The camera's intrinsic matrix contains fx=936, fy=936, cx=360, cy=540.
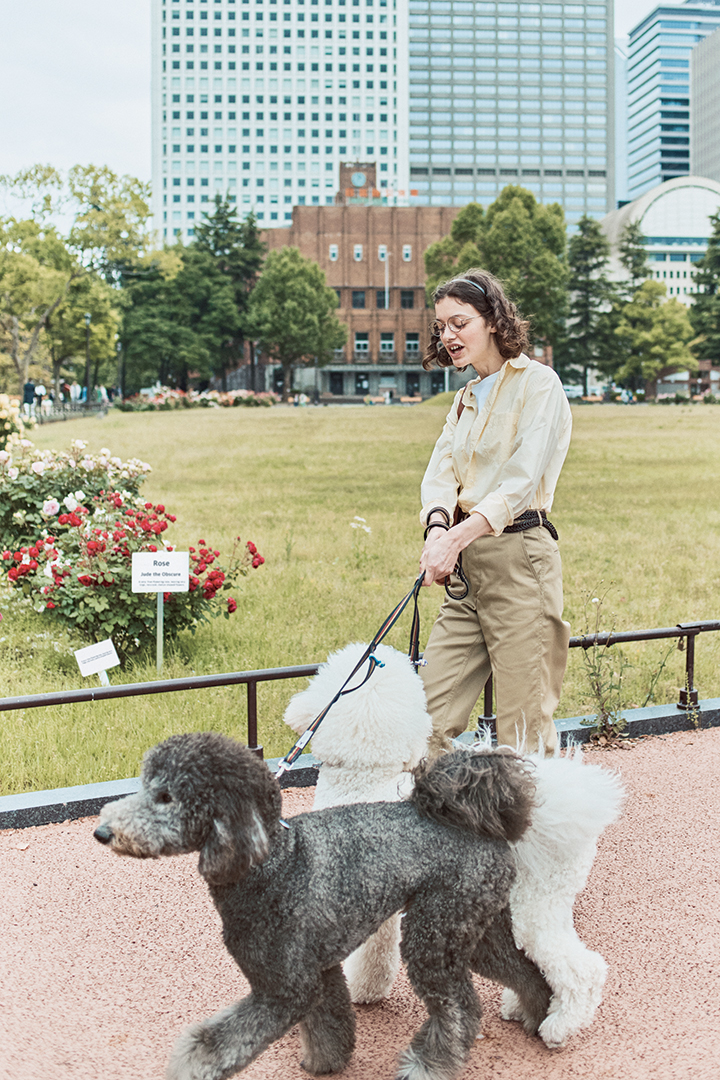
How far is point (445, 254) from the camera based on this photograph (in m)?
55.5

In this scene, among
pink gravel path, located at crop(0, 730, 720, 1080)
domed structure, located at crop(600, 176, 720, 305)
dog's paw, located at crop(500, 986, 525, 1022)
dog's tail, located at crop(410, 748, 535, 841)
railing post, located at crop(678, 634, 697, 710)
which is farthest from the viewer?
domed structure, located at crop(600, 176, 720, 305)

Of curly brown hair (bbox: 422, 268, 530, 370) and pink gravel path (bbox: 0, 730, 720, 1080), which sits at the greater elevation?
curly brown hair (bbox: 422, 268, 530, 370)

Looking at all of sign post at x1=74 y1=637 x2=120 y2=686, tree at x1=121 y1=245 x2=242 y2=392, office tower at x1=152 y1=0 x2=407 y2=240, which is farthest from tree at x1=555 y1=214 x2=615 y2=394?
office tower at x1=152 y1=0 x2=407 y2=240

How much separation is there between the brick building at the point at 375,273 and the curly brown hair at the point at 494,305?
81175 mm

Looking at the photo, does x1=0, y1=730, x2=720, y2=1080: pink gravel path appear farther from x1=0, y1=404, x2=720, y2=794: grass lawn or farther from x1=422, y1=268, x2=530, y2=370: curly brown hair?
x1=422, y1=268, x2=530, y2=370: curly brown hair

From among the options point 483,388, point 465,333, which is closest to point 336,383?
point 483,388

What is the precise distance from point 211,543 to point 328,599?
3069 mm

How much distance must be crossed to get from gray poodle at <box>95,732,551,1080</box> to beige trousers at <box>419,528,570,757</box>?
26.2 inches

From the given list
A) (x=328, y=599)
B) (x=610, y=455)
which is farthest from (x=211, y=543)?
(x=610, y=455)

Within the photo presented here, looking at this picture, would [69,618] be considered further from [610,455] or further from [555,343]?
[555,343]

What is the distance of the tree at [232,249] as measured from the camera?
67.9m

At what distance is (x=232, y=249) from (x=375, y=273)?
64.3 feet

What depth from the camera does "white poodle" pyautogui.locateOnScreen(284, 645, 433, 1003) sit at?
2.58 metres

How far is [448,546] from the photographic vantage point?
2779 mm
